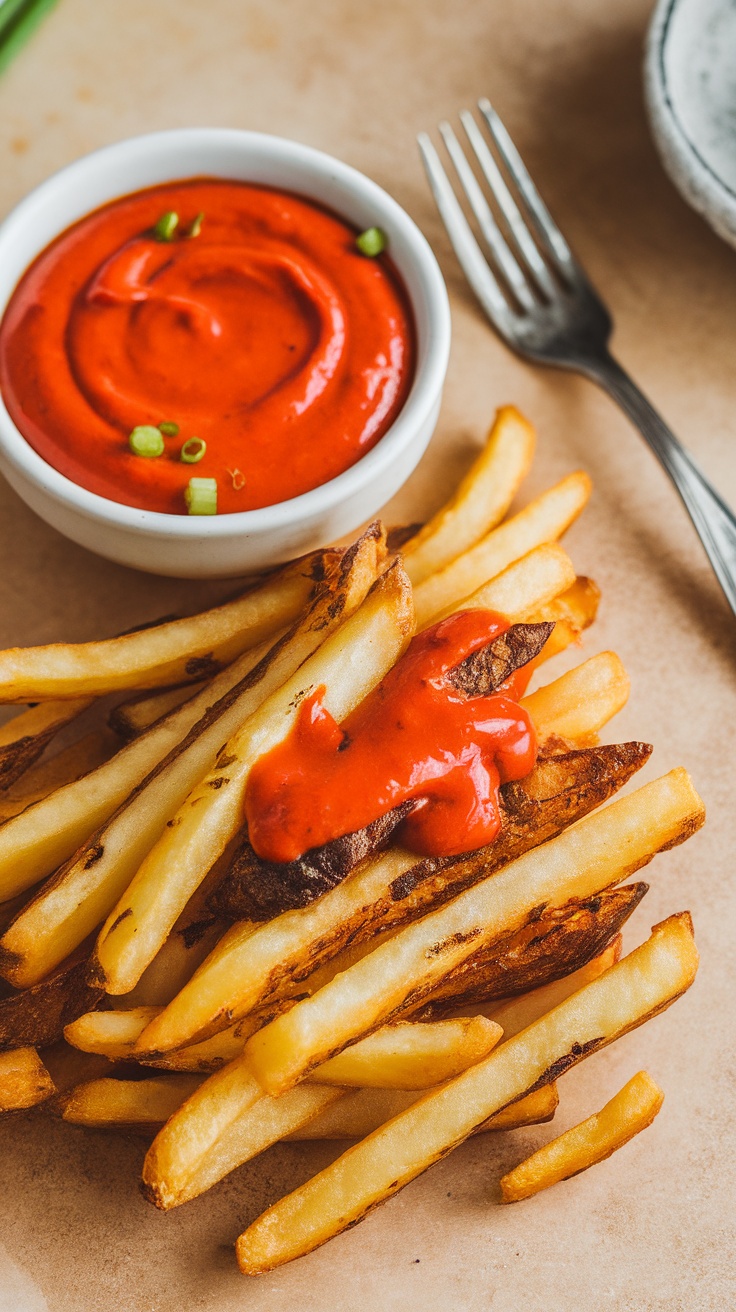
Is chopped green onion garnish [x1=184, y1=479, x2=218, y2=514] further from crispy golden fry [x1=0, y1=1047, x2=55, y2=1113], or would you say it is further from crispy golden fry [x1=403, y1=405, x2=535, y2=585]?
crispy golden fry [x1=0, y1=1047, x2=55, y2=1113]

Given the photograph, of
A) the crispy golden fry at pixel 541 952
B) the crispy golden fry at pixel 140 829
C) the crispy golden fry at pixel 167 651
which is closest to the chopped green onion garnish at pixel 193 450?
the crispy golden fry at pixel 167 651

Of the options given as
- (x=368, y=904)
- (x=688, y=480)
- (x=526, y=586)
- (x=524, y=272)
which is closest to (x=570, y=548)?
(x=688, y=480)

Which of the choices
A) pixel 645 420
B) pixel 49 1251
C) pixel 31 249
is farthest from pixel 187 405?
pixel 49 1251

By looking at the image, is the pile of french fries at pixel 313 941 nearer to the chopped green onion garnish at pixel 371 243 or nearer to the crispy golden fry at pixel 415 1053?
the crispy golden fry at pixel 415 1053

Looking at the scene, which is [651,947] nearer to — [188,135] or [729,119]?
[188,135]

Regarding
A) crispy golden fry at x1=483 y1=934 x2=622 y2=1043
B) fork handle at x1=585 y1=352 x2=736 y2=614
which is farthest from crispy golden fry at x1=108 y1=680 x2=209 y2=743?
fork handle at x1=585 y1=352 x2=736 y2=614

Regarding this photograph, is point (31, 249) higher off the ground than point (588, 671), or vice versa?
point (31, 249)

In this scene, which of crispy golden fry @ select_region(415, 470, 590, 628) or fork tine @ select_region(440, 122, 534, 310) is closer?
crispy golden fry @ select_region(415, 470, 590, 628)

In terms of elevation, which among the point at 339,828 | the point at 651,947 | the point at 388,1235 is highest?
the point at 339,828
